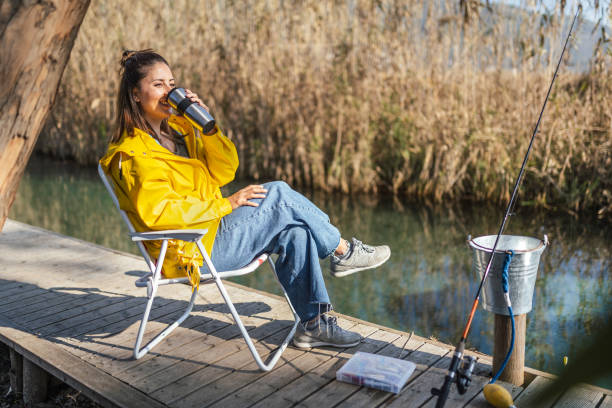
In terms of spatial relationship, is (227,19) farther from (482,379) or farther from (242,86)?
(482,379)

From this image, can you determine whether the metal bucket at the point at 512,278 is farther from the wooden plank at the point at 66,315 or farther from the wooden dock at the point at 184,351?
the wooden plank at the point at 66,315

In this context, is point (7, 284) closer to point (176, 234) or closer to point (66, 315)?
point (66, 315)

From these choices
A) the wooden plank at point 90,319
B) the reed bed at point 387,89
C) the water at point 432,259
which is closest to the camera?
the wooden plank at point 90,319

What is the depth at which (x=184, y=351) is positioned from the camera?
2.37 metres

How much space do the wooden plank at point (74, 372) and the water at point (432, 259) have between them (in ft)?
5.64

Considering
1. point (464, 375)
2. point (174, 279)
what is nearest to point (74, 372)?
point (174, 279)

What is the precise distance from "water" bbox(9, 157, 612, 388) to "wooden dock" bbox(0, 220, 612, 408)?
0.85 m

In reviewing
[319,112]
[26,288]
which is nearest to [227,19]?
[319,112]

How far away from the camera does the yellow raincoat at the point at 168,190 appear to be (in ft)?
6.92

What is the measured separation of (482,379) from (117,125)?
1657 mm

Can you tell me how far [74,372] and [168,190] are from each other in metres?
0.75

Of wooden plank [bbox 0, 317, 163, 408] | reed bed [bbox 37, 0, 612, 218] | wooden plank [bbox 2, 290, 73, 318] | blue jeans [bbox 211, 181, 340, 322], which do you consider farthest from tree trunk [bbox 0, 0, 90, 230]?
reed bed [bbox 37, 0, 612, 218]

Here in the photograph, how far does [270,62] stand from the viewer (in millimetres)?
6902

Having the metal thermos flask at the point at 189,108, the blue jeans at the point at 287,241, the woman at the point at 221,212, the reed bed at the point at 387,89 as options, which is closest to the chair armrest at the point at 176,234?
the woman at the point at 221,212
